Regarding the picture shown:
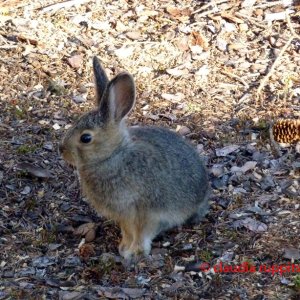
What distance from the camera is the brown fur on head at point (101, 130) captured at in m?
6.07

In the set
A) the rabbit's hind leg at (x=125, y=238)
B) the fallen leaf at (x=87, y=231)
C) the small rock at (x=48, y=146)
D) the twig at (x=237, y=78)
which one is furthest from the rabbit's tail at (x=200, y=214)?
the twig at (x=237, y=78)

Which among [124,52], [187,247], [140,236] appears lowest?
[187,247]

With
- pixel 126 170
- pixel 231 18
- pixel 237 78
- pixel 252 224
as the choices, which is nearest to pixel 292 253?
pixel 252 224

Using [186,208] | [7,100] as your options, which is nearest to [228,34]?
[7,100]

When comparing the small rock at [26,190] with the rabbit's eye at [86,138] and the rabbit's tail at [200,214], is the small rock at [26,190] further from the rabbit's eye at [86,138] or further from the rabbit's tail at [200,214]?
the rabbit's tail at [200,214]

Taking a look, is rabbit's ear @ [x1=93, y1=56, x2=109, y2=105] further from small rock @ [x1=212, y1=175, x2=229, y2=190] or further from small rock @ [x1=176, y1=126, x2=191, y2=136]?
small rock @ [x1=176, y1=126, x2=191, y2=136]

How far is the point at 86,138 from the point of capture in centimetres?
607

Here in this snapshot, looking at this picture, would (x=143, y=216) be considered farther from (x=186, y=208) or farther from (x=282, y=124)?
(x=282, y=124)

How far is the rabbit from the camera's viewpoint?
6094 millimetres

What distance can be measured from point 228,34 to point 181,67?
0.88 meters

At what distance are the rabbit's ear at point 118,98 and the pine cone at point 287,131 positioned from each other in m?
2.13

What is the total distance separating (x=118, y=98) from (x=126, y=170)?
0.61 meters

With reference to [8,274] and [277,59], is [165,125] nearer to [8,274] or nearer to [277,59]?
[277,59]

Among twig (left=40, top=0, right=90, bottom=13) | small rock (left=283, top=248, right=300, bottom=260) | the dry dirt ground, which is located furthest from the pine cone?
twig (left=40, top=0, right=90, bottom=13)
